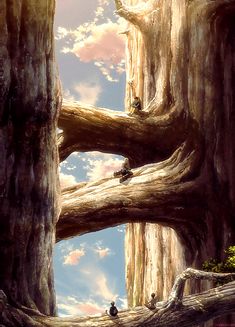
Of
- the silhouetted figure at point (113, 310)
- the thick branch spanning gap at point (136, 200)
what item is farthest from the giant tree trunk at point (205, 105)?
the silhouetted figure at point (113, 310)

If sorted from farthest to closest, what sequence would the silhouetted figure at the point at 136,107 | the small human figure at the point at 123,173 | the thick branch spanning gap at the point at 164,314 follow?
the silhouetted figure at the point at 136,107
the small human figure at the point at 123,173
the thick branch spanning gap at the point at 164,314

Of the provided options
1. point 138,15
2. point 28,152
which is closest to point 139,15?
point 138,15

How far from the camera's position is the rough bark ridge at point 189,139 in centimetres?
671

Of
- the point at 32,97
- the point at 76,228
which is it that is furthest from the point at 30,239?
the point at 76,228

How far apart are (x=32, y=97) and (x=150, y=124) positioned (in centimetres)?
374

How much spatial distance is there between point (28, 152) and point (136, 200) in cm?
292

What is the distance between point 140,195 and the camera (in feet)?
21.3

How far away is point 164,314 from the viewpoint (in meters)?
3.94

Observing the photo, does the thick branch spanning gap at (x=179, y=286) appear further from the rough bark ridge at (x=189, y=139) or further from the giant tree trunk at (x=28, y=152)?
the rough bark ridge at (x=189, y=139)

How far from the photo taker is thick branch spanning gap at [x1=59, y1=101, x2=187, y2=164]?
275 inches

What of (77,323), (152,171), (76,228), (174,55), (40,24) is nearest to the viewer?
(40,24)

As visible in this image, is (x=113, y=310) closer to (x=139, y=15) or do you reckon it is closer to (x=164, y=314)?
(x=164, y=314)

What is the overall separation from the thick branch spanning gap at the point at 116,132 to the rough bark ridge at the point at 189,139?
0.04ft

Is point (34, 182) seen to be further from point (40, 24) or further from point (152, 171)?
point (152, 171)
